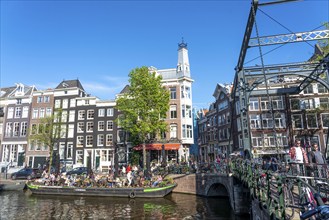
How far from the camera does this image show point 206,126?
52750mm

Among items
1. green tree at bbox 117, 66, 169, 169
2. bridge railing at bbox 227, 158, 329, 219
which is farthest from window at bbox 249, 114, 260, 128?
bridge railing at bbox 227, 158, 329, 219

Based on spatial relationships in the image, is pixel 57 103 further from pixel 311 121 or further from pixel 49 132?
pixel 311 121

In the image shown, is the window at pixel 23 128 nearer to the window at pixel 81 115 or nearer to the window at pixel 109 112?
the window at pixel 81 115

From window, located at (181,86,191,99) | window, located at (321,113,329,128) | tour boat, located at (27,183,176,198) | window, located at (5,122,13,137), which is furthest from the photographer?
window, located at (5,122,13,137)

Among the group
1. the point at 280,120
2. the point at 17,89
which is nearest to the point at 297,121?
the point at 280,120

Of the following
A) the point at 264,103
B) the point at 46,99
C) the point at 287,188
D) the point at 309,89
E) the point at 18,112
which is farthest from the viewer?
the point at 18,112

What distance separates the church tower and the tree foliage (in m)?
9.59

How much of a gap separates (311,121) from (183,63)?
71.4ft

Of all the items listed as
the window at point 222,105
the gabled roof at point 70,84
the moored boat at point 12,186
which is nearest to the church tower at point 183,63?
the window at point 222,105

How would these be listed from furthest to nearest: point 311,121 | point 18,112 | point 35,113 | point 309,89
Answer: point 18,112, point 35,113, point 309,89, point 311,121

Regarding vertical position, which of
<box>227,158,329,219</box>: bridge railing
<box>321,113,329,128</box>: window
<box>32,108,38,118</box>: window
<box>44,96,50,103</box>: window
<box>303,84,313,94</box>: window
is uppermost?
<box>44,96,50,103</box>: window

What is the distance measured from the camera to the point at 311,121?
34.1 metres

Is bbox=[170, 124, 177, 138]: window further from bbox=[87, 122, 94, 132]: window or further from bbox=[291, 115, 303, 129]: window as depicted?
bbox=[291, 115, 303, 129]: window

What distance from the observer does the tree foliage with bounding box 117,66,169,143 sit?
3191cm
